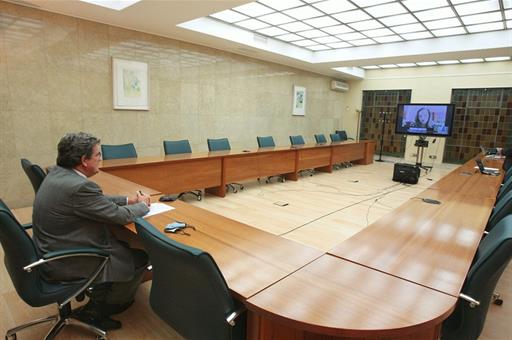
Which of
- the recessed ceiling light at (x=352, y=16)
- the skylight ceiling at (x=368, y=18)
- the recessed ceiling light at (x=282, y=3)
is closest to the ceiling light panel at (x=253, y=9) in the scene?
the skylight ceiling at (x=368, y=18)

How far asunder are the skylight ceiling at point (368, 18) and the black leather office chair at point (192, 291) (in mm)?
4867

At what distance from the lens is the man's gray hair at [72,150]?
1754 mm

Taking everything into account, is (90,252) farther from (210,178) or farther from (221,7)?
(221,7)

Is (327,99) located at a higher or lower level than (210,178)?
higher

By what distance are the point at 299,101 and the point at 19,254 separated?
28.8 ft

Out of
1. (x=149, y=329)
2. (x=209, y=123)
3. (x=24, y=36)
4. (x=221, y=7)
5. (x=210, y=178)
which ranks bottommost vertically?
(x=149, y=329)

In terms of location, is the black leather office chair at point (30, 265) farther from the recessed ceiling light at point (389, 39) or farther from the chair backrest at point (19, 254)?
the recessed ceiling light at point (389, 39)

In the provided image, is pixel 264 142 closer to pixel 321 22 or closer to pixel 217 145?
pixel 217 145

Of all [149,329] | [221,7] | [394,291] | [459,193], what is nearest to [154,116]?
[221,7]

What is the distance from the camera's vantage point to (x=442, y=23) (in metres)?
5.71

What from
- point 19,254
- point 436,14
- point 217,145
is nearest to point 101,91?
point 217,145

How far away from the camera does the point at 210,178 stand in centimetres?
492

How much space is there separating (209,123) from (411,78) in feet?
23.0

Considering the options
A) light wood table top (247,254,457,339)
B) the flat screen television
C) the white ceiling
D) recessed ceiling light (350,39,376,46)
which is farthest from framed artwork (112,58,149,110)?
the flat screen television
